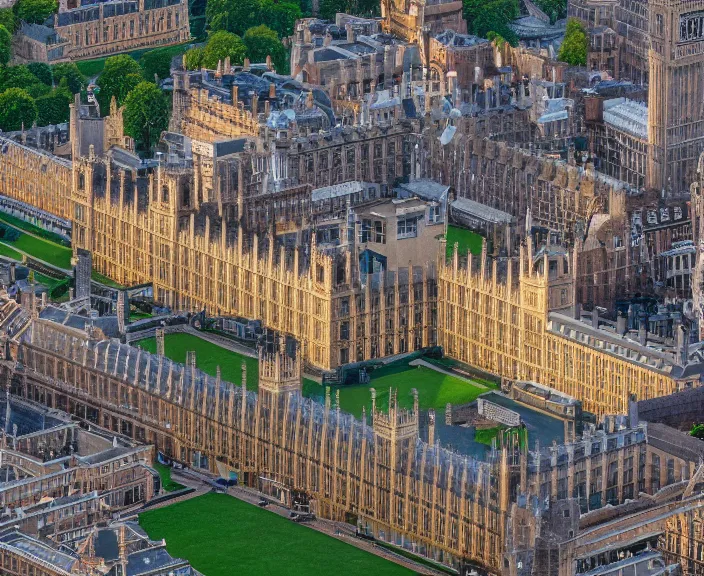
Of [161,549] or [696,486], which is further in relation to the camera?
[696,486]

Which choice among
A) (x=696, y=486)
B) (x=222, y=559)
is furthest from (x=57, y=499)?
(x=696, y=486)

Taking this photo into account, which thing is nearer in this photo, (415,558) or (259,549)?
(259,549)

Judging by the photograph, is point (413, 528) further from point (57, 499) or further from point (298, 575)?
point (57, 499)

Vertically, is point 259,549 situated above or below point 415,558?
above

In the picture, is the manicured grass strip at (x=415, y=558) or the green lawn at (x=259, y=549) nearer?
the green lawn at (x=259, y=549)

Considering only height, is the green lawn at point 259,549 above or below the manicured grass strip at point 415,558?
above

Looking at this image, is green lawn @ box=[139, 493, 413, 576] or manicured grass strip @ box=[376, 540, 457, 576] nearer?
green lawn @ box=[139, 493, 413, 576]

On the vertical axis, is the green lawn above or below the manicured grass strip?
above

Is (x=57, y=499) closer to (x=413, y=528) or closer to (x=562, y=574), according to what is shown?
(x=413, y=528)
